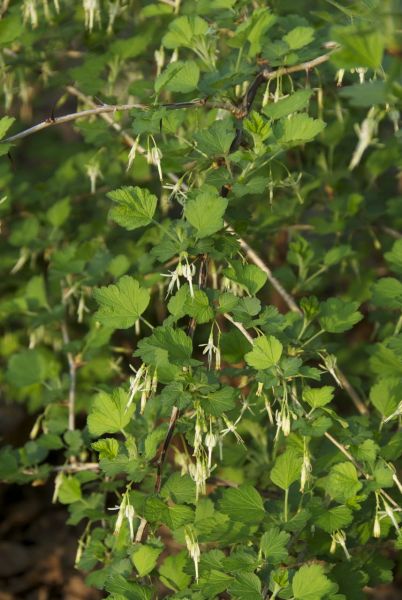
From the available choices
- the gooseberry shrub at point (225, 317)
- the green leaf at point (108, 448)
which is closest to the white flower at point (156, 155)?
the gooseberry shrub at point (225, 317)

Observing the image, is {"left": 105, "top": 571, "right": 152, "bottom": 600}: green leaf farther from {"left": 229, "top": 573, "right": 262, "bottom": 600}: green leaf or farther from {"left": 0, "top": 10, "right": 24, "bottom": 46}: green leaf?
{"left": 0, "top": 10, "right": 24, "bottom": 46}: green leaf

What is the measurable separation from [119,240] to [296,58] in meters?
1.53

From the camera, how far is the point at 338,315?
2178 mm

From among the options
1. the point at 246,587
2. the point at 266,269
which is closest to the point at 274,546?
the point at 246,587

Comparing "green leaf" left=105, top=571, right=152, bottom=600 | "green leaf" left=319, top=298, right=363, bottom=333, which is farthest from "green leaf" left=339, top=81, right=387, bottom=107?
"green leaf" left=105, top=571, right=152, bottom=600

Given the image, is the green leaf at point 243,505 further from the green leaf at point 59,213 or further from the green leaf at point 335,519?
the green leaf at point 59,213

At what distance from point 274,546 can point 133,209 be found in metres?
0.74

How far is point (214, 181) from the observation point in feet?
6.53

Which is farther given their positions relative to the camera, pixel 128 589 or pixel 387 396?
pixel 387 396

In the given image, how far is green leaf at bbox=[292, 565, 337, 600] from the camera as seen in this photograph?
71.3 inches

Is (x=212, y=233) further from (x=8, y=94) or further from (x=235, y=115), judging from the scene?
(x=8, y=94)

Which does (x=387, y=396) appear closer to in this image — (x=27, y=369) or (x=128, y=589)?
(x=128, y=589)

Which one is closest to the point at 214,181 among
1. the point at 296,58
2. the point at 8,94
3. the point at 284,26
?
the point at 296,58

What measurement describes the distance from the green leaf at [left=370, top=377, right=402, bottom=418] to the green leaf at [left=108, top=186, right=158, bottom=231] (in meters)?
0.70
